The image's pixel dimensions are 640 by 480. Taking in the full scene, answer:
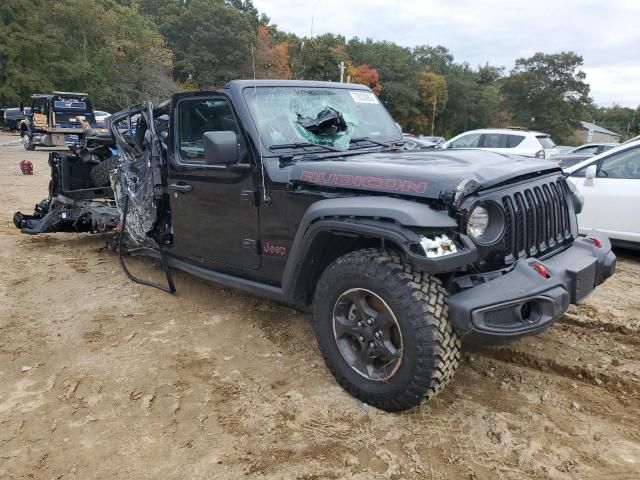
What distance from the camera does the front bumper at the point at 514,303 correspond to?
2.57 meters

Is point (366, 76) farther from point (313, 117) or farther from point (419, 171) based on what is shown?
point (419, 171)

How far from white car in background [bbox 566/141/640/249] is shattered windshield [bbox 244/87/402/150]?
3135 mm

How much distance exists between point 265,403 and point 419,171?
1.63 metres

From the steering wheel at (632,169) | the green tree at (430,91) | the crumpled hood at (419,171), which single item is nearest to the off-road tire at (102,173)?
the crumpled hood at (419,171)

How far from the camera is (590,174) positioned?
6.16 meters

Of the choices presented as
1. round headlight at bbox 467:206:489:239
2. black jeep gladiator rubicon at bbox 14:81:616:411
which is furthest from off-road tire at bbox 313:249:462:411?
round headlight at bbox 467:206:489:239

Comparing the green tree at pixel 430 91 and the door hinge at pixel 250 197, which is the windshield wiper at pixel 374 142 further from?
the green tree at pixel 430 91

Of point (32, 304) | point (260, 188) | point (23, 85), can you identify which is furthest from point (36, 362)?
point (23, 85)

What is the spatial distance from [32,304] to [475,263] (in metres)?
4.01

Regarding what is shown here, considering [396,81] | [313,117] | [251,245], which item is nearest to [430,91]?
[396,81]

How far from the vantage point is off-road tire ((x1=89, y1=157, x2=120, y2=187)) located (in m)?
6.42

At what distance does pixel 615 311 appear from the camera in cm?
450

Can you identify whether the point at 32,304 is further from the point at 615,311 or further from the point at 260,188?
the point at 615,311

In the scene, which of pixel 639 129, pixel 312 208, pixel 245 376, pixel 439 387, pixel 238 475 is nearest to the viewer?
pixel 238 475
